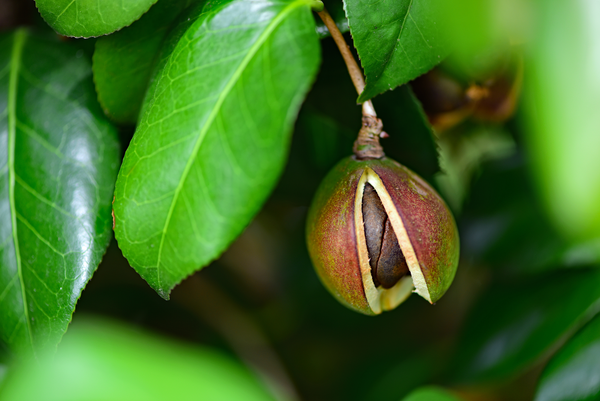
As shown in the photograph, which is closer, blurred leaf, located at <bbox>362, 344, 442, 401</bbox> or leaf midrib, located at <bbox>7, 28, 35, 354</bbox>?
leaf midrib, located at <bbox>7, 28, 35, 354</bbox>

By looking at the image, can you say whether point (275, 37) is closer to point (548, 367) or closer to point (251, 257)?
point (548, 367)

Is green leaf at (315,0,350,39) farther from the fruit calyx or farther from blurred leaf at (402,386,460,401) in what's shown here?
blurred leaf at (402,386,460,401)

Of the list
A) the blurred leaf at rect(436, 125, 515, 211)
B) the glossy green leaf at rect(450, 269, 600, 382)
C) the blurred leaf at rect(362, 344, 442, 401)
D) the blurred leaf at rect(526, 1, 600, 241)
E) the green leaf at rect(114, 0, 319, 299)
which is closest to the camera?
the blurred leaf at rect(526, 1, 600, 241)

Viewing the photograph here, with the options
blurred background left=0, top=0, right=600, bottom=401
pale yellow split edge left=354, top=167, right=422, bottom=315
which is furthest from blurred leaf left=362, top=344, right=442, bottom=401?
pale yellow split edge left=354, top=167, right=422, bottom=315

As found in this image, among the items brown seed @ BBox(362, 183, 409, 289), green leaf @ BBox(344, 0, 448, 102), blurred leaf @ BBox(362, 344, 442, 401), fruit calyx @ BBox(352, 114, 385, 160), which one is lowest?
blurred leaf @ BBox(362, 344, 442, 401)

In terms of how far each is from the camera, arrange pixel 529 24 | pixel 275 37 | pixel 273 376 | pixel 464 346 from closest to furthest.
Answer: pixel 529 24 → pixel 275 37 → pixel 464 346 → pixel 273 376

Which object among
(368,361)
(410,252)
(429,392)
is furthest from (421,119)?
(368,361)

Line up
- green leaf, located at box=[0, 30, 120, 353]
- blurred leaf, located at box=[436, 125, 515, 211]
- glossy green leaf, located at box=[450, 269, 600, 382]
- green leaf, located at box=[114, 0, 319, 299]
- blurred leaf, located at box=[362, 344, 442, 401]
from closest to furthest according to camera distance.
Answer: green leaf, located at box=[114, 0, 319, 299]
green leaf, located at box=[0, 30, 120, 353]
glossy green leaf, located at box=[450, 269, 600, 382]
blurred leaf, located at box=[436, 125, 515, 211]
blurred leaf, located at box=[362, 344, 442, 401]

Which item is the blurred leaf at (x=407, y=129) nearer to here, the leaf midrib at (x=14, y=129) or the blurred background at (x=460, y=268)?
the blurred background at (x=460, y=268)
